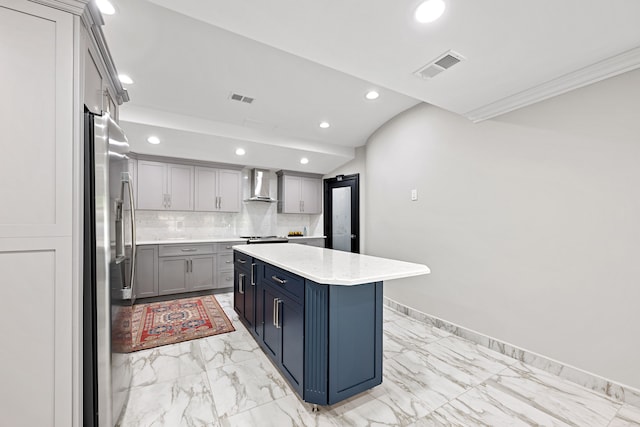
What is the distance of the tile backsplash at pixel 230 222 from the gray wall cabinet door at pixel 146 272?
59 cm

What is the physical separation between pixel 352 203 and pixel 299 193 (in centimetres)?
119

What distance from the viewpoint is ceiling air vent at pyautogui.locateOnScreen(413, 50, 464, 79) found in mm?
1850

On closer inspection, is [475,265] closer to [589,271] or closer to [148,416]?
[589,271]

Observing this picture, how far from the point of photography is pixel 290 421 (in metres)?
1.65

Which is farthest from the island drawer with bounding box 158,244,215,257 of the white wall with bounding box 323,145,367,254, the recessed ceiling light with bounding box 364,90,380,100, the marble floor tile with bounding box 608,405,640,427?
the marble floor tile with bounding box 608,405,640,427

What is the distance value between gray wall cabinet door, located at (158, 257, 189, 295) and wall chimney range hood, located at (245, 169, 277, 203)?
169cm

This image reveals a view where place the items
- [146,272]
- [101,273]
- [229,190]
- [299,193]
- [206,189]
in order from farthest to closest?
[299,193], [229,190], [206,189], [146,272], [101,273]

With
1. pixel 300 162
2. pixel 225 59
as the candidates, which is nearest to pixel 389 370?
pixel 225 59

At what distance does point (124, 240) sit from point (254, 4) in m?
1.62

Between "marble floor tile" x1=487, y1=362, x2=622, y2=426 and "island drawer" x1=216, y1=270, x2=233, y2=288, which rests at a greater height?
"island drawer" x1=216, y1=270, x2=233, y2=288

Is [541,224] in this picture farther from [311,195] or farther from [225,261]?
[225,261]

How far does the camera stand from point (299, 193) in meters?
5.62

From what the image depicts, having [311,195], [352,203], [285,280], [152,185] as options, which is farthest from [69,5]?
[311,195]

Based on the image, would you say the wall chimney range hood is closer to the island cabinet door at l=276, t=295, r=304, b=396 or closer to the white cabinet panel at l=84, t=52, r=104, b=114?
the island cabinet door at l=276, t=295, r=304, b=396
